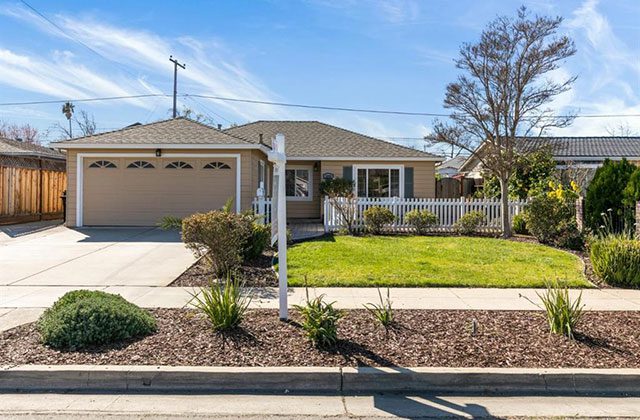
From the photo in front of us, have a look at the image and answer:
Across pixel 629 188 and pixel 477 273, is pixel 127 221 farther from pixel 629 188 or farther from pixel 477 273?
pixel 629 188

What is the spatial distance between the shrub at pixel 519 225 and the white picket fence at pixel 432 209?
0.38 m

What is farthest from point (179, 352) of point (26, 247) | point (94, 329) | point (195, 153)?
point (195, 153)

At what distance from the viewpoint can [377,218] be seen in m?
14.7

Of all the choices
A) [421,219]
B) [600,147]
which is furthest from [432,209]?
[600,147]

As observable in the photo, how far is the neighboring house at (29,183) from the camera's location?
1825 cm

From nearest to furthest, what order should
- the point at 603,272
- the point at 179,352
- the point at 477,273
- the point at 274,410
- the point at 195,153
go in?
1. the point at 274,410
2. the point at 179,352
3. the point at 603,272
4. the point at 477,273
5. the point at 195,153

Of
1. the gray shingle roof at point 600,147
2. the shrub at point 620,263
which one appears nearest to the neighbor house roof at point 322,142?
the gray shingle roof at point 600,147

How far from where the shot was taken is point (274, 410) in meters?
3.97

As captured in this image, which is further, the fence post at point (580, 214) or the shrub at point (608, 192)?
the fence post at point (580, 214)

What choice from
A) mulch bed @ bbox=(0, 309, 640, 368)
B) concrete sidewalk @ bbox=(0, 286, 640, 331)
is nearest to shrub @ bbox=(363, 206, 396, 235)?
concrete sidewalk @ bbox=(0, 286, 640, 331)

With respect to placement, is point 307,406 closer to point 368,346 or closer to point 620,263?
point 368,346

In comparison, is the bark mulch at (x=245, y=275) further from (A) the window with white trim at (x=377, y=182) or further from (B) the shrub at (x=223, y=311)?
(A) the window with white trim at (x=377, y=182)

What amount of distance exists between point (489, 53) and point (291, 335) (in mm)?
11098

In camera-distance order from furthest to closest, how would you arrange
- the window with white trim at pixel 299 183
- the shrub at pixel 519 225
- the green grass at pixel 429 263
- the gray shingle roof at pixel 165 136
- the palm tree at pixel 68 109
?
the palm tree at pixel 68 109 < the window with white trim at pixel 299 183 < the gray shingle roof at pixel 165 136 < the shrub at pixel 519 225 < the green grass at pixel 429 263
